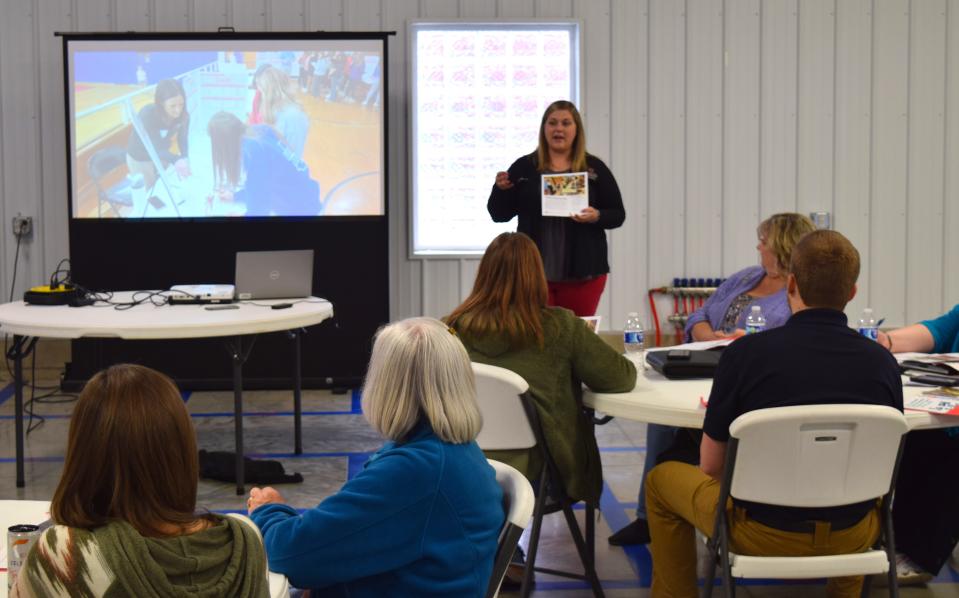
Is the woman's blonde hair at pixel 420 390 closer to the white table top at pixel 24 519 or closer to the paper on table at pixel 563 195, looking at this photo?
the white table top at pixel 24 519

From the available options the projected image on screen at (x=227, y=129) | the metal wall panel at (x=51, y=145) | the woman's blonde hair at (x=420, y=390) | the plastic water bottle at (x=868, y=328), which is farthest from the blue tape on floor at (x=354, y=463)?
the metal wall panel at (x=51, y=145)

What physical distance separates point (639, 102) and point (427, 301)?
2.09m

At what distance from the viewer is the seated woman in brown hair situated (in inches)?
57.1

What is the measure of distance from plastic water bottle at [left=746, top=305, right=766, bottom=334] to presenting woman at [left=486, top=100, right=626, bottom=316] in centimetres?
Answer: 150

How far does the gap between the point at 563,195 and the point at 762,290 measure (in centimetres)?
147

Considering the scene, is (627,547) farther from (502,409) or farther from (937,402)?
(937,402)

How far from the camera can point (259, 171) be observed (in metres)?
7.05

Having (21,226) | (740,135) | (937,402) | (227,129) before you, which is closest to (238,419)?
(937,402)

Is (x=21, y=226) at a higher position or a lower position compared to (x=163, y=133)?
lower

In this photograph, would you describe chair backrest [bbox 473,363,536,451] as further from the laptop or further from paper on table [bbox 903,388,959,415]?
the laptop

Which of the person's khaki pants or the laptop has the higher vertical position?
the laptop

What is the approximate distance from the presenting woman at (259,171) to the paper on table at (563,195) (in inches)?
87.0

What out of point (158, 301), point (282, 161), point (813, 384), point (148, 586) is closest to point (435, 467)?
point (148, 586)

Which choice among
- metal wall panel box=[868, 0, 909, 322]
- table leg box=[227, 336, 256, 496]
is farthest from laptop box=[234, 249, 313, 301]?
metal wall panel box=[868, 0, 909, 322]
